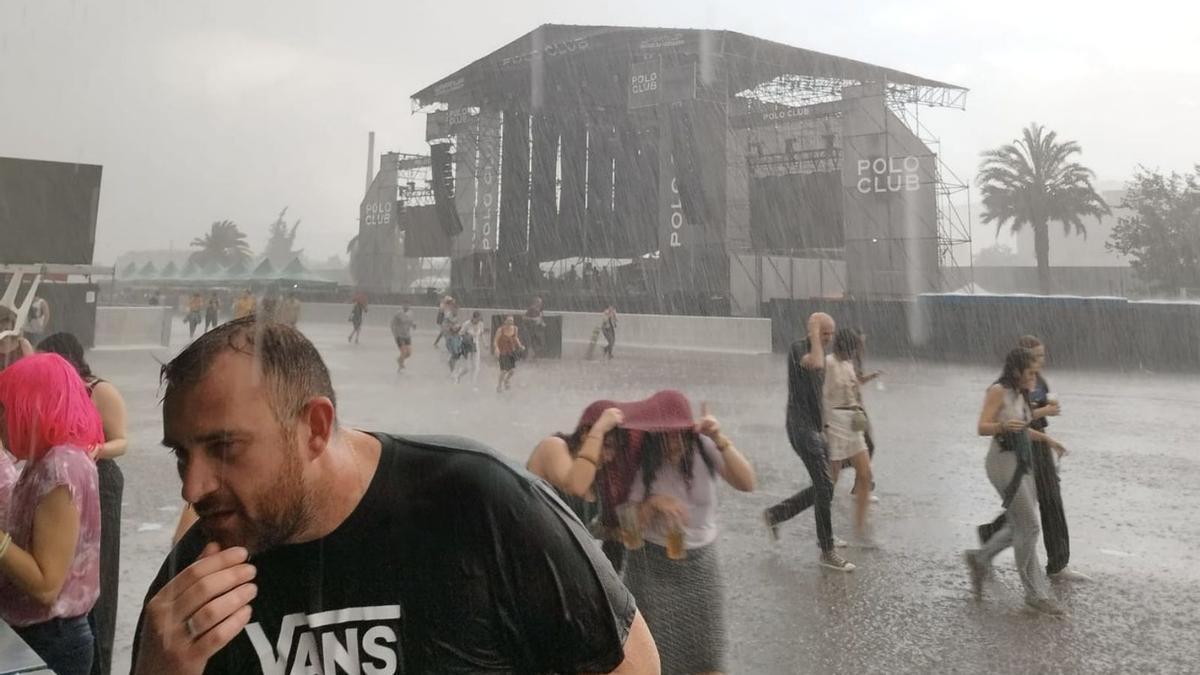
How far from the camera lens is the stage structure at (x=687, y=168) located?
206 inches

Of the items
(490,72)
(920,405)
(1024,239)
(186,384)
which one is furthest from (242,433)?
(1024,239)

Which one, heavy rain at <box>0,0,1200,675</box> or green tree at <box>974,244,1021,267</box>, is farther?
green tree at <box>974,244,1021,267</box>

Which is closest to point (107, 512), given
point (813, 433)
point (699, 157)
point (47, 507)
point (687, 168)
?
point (47, 507)

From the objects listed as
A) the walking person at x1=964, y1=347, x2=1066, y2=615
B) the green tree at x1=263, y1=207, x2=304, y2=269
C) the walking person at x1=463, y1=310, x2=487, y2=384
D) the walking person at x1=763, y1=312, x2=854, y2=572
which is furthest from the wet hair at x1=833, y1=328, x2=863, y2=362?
the walking person at x1=463, y1=310, x2=487, y2=384

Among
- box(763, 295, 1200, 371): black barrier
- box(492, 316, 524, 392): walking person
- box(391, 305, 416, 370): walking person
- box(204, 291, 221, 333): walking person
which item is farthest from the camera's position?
box(763, 295, 1200, 371): black barrier

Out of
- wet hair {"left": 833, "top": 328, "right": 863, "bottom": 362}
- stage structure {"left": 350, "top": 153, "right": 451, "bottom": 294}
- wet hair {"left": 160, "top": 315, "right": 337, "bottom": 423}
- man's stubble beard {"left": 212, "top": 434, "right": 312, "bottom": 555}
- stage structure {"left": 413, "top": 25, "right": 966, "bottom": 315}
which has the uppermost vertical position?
stage structure {"left": 413, "top": 25, "right": 966, "bottom": 315}

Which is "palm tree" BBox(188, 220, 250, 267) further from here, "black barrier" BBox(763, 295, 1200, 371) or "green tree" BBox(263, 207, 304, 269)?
"black barrier" BBox(763, 295, 1200, 371)

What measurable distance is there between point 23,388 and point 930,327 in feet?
47.2

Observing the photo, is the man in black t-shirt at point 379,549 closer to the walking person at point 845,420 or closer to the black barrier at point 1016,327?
the walking person at point 845,420

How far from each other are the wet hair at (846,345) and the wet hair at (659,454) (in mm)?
2118

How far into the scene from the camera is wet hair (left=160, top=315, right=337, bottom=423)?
625 millimetres

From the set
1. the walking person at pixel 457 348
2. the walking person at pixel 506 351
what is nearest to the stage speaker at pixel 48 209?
the walking person at pixel 506 351

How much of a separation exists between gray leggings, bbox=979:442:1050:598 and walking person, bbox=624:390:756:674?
1.66m

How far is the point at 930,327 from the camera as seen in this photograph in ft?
45.5
